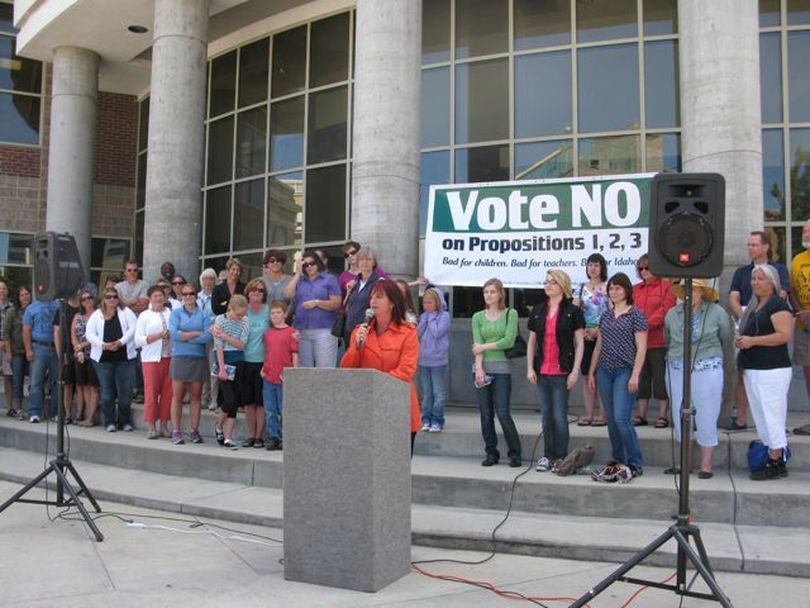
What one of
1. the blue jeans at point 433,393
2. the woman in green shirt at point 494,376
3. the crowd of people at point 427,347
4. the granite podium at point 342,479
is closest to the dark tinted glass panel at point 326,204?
the crowd of people at point 427,347

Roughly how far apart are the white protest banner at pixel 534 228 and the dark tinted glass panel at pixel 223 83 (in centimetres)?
858

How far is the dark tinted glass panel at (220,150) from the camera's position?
16.4 metres

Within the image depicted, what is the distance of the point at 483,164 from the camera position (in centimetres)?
1284

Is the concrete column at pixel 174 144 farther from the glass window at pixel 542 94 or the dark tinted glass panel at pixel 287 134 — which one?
the glass window at pixel 542 94

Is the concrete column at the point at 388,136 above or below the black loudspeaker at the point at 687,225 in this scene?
above

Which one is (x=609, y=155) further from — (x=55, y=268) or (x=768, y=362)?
(x=55, y=268)

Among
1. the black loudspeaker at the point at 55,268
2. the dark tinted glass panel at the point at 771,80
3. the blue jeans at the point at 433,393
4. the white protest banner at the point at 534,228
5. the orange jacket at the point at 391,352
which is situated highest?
the dark tinted glass panel at the point at 771,80

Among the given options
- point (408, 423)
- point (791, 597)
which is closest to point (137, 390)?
point (408, 423)

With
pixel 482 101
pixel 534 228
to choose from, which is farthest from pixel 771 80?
pixel 534 228

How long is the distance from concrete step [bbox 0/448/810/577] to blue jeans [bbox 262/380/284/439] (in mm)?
776

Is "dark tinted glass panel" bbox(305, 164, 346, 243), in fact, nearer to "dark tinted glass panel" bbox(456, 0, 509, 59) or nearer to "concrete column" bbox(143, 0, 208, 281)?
"concrete column" bbox(143, 0, 208, 281)

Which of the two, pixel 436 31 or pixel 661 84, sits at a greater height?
pixel 436 31

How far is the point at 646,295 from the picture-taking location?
8117mm

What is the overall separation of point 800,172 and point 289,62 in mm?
9675
